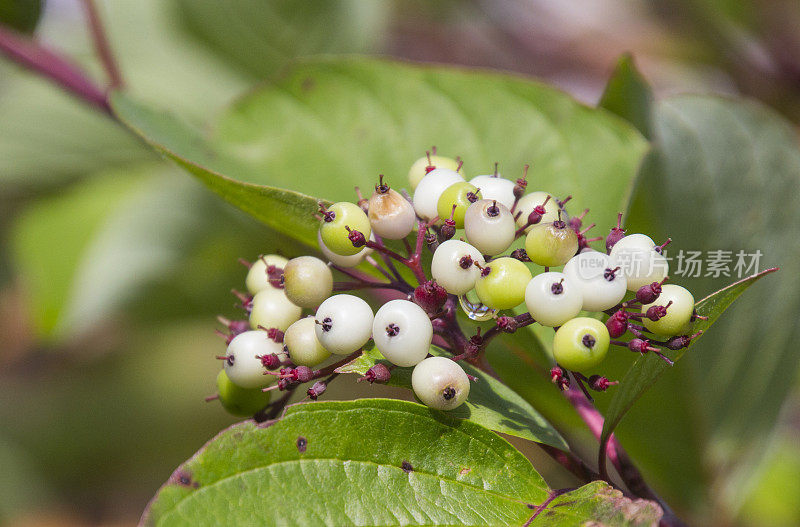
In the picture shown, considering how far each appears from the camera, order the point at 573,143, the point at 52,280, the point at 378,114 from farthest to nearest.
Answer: the point at 52,280
the point at 378,114
the point at 573,143

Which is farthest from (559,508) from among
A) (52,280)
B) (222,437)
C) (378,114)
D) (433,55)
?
(433,55)

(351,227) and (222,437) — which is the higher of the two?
(351,227)

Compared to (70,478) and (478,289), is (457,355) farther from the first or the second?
(70,478)

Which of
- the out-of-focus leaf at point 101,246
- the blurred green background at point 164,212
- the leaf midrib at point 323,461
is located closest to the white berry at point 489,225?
the leaf midrib at point 323,461

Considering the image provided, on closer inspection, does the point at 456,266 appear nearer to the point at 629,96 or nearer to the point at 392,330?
the point at 392,330

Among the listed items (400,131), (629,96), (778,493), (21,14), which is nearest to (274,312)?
(400,131)

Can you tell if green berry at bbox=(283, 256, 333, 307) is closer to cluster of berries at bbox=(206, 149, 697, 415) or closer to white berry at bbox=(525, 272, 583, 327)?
cluster of berries at bbox=(206, 149, 697, 415)
